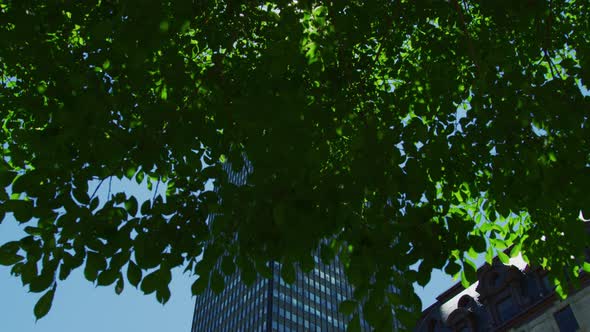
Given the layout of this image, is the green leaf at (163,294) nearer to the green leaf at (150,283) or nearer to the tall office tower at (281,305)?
the green leaf at (150,283)

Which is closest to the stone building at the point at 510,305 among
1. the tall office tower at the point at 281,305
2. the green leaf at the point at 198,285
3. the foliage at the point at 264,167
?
the foliage at the point at 264,167

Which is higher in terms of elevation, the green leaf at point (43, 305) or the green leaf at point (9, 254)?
the green leaf at point (9, 254)

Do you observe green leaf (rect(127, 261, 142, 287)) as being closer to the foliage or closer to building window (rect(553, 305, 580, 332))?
the foliage

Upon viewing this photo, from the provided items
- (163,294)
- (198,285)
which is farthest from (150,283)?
(198,285)

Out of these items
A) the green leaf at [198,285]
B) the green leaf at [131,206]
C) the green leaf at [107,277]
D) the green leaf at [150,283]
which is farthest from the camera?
the green leaf at [131,206]

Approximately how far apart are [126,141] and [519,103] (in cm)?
599

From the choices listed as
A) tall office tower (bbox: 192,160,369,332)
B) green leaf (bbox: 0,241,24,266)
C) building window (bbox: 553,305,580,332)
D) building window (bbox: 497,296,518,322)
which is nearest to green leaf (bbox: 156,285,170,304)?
green leaf (bbox: 0,241,24,266)

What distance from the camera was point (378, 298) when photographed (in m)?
6.02

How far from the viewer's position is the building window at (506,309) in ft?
86.9

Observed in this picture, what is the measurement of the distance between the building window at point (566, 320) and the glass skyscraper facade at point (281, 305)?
77115mm

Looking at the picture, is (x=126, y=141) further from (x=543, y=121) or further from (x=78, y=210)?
(x=543, y=121)

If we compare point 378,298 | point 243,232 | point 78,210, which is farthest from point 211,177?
point 378,298

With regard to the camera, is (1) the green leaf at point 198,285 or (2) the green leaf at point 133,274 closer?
(2) the green leaf at point 133,274

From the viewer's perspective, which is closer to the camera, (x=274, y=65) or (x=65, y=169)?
(x=274, y=65)
